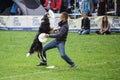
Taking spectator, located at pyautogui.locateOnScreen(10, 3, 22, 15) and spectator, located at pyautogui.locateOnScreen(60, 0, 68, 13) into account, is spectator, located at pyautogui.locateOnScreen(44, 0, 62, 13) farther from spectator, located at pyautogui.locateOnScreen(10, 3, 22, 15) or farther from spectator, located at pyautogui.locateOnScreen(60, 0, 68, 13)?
spectator, located at pyautogui.locateOnScreen(10, 3, 22, 15)

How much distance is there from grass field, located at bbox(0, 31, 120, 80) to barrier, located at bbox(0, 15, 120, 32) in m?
2.31

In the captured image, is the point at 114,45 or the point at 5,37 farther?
the point at 5,37

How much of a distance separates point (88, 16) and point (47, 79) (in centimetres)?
1648

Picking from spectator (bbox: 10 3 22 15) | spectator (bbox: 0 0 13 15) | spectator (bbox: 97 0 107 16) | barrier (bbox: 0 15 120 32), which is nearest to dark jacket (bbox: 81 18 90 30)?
→ barrier (bbox: 0 15 120 32)

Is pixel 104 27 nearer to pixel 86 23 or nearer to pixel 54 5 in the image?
pixel 86 23

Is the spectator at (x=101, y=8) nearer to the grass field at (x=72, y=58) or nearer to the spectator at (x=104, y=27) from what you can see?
the spectator at (x=104, y=27)

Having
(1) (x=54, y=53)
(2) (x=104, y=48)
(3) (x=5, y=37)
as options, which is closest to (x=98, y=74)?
(1) (x=54, y=53)

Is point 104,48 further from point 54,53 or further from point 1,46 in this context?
point 1,46

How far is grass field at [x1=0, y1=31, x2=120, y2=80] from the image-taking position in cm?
1565

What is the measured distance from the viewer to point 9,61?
61.0ft

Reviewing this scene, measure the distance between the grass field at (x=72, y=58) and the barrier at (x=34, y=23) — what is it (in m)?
2.31

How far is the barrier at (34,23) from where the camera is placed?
98.3 ft

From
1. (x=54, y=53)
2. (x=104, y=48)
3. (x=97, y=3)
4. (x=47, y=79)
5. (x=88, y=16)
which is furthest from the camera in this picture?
(x=97, y=3)

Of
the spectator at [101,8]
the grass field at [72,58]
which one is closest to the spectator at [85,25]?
the grass field at [72,58]
